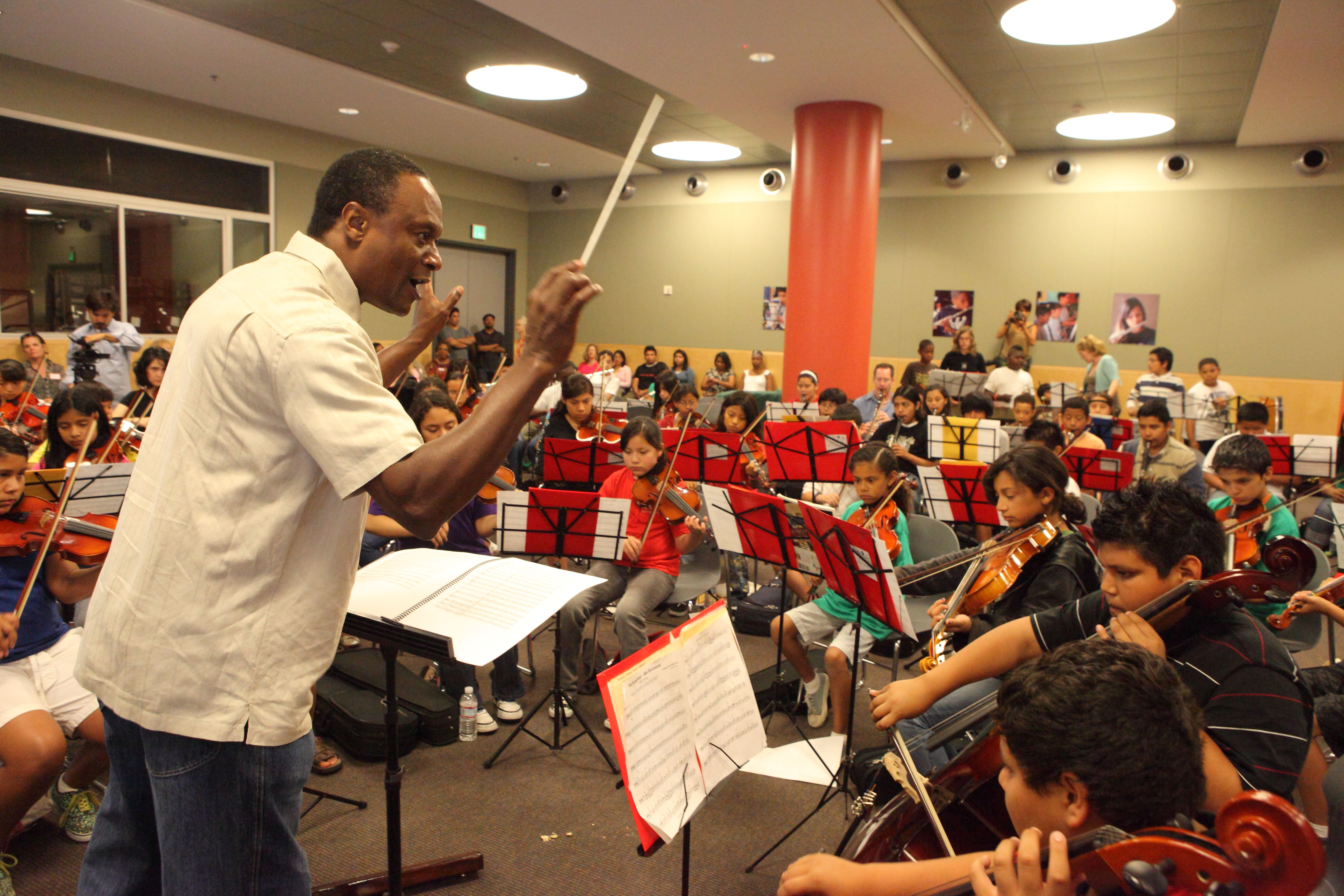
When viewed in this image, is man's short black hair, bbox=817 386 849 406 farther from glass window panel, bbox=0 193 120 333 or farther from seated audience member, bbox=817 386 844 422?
glass window panel, bbox=0 193 120 333

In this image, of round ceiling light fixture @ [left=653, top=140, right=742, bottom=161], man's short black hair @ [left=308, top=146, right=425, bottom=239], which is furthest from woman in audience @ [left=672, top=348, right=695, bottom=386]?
man's short black hair @ [left=308, top=146, right=425, bottom=239]

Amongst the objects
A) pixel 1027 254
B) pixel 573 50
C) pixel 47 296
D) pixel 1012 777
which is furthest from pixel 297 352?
pixel 1027 254

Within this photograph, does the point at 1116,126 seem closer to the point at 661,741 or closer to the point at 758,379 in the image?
the point at 758,379

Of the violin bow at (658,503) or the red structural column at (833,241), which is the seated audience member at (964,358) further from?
the violin bow at (658,503)

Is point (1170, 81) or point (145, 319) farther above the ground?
point (1170, 81)

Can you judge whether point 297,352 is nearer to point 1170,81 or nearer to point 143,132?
point 1170,81

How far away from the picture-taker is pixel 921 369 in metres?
10.3

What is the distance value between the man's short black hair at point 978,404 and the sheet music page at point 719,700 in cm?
490

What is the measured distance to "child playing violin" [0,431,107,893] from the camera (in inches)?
88.7

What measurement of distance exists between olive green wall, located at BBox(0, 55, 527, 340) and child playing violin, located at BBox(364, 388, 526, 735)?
263 centimetres

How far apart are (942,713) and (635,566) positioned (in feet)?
5.22

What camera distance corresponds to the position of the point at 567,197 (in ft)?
45.8

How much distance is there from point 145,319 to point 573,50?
5720 mm

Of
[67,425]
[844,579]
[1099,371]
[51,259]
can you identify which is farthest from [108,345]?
[1099,371]
